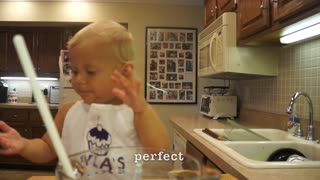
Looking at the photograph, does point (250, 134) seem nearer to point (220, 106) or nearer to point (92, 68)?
point (220, 106)

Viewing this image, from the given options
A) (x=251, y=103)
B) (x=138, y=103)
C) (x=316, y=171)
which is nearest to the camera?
(x=138, y=103)

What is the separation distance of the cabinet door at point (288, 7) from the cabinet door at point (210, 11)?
3.07 feet

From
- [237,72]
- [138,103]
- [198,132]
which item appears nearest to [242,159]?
[198,132]

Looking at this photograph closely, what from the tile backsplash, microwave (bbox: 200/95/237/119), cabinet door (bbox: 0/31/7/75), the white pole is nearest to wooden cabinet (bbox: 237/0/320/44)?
the tile backsplash

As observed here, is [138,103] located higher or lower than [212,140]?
higher

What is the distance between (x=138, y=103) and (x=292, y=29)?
1131mm

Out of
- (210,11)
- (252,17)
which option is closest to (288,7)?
(252,17)

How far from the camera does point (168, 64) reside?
3.92ft

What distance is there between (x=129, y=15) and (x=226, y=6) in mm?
966

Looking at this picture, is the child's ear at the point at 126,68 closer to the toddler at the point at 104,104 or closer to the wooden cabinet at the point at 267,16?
the toddler at the point at 104,104

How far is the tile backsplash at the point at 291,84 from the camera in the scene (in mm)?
1407

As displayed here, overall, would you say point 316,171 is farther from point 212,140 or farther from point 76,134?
point 76,134

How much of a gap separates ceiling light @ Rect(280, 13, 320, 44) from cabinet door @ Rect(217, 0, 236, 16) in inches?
15.3

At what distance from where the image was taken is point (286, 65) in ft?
5.63
